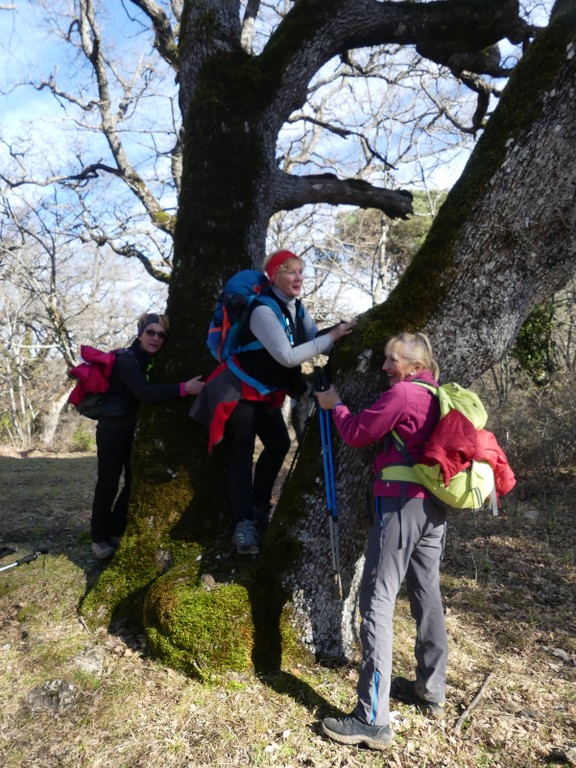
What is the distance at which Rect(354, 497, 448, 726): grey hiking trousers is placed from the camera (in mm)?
2846

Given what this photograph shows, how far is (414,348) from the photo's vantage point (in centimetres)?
303

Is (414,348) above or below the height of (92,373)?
above

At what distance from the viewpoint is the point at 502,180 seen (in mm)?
3035

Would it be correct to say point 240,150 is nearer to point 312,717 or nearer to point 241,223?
point 241,223

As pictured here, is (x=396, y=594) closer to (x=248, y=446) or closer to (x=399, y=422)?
(x=399, y=422)

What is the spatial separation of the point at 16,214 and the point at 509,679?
609 inches

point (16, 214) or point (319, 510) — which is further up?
point (16, 214)

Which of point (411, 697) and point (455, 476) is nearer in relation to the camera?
point (455, 476)

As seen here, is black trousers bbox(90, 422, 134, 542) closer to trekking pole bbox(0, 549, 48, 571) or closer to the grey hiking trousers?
trekking pole bbox(0, 549, 48, 571)

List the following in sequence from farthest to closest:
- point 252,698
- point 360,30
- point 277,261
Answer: point 360,30, point 277,261, point 252,698

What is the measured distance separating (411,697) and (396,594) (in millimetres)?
771

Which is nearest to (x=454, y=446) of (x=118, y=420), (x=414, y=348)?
(x=414, y=348)

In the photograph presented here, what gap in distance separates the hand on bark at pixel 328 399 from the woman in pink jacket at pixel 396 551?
13 cm

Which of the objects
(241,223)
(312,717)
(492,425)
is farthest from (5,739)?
(492,425)
